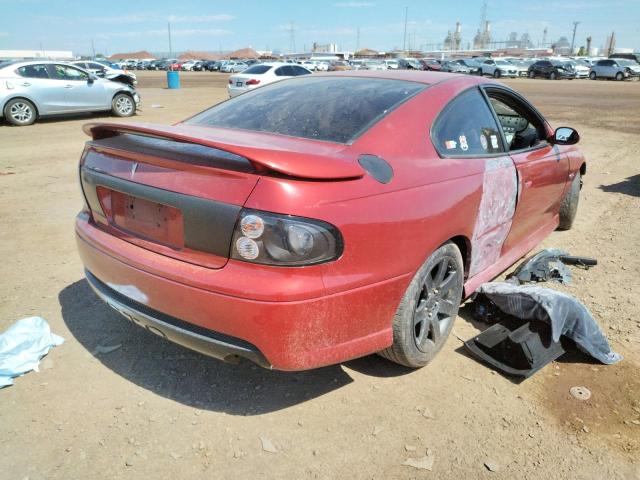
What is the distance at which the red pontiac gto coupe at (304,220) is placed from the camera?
2068 millimetres

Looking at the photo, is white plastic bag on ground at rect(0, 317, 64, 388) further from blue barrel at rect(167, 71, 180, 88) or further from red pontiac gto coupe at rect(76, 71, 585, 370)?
blue barrel at rect(167, 71, 180, 88)

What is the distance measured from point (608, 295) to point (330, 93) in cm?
256

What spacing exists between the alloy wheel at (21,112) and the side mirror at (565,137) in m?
12.4

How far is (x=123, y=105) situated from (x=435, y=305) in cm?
1356

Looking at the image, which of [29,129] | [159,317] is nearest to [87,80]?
[29,129]

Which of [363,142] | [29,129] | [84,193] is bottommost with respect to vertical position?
[29,129]

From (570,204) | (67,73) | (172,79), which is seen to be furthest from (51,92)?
(172,79)

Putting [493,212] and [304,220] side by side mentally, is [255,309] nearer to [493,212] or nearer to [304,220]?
[304,220]

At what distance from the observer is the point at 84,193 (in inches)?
111

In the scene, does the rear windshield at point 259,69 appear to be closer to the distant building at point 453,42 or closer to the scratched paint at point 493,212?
the scratched paint at point 493,212

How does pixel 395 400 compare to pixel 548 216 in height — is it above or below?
below

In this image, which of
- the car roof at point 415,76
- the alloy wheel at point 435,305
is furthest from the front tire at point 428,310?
the car roof at point 415,76

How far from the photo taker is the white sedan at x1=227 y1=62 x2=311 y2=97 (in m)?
17.0

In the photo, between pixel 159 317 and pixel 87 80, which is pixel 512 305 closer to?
pixel 159 317
